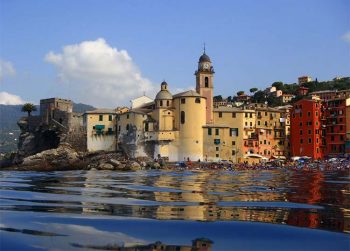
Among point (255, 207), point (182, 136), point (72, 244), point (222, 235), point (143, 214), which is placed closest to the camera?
point (72, 244)

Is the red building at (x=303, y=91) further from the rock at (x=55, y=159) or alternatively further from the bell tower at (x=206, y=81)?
the rock at (x=55, y=159)

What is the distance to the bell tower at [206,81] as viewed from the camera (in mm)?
86625

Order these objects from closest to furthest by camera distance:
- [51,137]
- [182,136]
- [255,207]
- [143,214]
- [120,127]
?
[143,214] < [255,207] < [182,136] < [120,127] < [51,137]

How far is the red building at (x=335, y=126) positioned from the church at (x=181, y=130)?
1970 cm

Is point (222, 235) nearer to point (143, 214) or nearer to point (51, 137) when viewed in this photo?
point (143, 214)

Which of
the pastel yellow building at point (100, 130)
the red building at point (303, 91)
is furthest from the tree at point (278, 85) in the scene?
the pastel yellow building at point (100, 130)

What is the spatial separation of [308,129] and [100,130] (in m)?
42.1

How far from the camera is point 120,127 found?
3398 inches

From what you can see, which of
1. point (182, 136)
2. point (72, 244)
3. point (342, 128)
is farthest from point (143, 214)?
point (342, 128)

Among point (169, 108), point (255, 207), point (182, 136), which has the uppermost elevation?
point (169, 108)

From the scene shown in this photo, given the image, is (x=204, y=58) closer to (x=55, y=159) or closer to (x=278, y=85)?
(x=55, y=159)

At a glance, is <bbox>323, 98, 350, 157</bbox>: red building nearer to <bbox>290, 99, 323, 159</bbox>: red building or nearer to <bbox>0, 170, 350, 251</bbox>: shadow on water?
<bbox>290, 99, 323, 159</bbox>: red building

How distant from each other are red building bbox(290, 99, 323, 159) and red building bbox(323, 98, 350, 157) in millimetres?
1788

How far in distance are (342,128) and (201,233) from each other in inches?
3399
